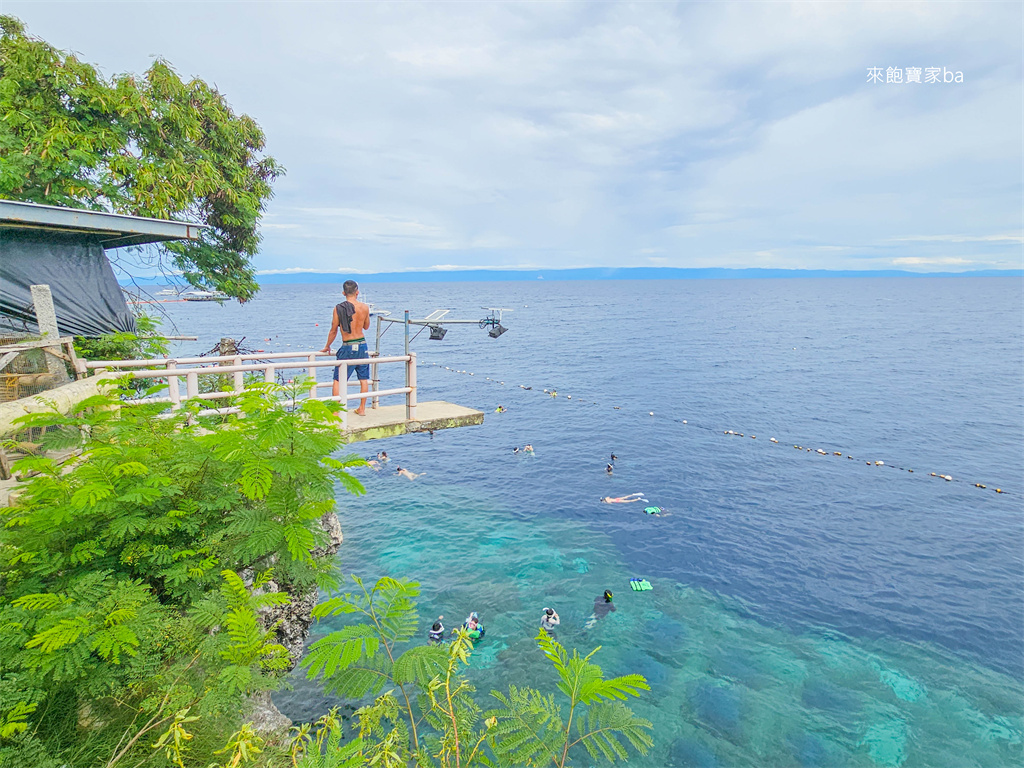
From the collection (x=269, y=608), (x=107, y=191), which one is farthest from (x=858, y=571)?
(x=107, y=191)

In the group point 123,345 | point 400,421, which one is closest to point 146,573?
point 400,421

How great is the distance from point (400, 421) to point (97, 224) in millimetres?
6798

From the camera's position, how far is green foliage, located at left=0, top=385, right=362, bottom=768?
3.50m

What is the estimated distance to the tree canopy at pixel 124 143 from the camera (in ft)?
40.7

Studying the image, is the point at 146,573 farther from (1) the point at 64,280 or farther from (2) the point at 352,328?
(1) the point at 64,280

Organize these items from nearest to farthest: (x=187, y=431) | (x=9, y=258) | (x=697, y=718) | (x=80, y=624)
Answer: (x=80, y=624), (x=187, y=431), (x=9, y=258), (x=697, y=718)

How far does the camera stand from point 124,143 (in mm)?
14047

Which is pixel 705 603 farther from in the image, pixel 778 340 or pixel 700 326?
pixel 700 326

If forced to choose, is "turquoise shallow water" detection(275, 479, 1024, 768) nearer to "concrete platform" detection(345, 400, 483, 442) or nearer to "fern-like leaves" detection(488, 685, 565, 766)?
"concrete platform" detection(345, 400, 483, 442)

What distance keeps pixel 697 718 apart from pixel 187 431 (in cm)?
1232

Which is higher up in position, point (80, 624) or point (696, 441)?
point (80, 624)

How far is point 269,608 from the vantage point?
20.6ft

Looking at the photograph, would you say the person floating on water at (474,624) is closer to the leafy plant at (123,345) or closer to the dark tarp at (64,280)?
the leafy plant at (123,345)

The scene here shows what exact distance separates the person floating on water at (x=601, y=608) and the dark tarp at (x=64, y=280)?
14505 mm
